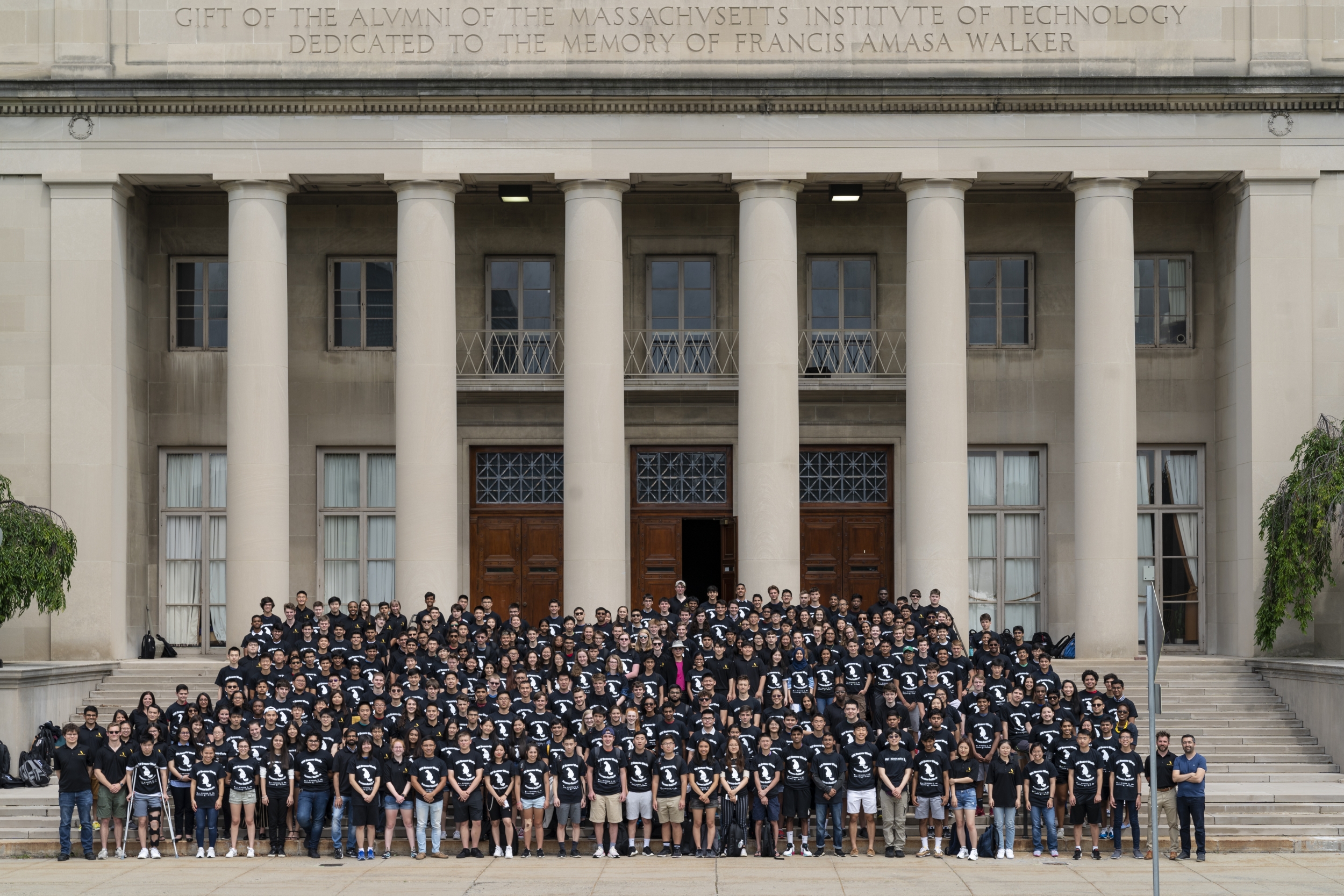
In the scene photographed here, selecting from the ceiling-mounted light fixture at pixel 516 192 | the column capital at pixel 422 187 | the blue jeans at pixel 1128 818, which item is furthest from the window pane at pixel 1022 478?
the blue jeans at pixel 1128 818

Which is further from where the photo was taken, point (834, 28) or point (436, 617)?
point (834, 28)

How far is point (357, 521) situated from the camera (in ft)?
105

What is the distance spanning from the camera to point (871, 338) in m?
32.3

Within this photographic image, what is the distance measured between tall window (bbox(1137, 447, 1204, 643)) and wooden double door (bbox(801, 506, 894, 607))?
478 centimetres

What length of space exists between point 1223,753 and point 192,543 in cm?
1876

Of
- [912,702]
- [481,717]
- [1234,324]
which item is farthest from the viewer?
[1234,324]

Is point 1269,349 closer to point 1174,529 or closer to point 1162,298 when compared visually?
point 1162,298

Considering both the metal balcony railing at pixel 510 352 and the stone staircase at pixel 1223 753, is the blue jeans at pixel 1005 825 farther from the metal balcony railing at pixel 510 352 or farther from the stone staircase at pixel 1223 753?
the metal balcony railing at pixel 510 352

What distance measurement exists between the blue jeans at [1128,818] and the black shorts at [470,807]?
7.64 metres

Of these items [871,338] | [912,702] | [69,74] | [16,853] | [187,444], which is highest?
[69,74]

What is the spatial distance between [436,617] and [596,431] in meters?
5.45

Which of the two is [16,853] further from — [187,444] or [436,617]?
[187,444]

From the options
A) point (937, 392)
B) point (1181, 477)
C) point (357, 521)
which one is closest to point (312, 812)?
point (357, 521)

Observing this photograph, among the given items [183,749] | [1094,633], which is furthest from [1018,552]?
[183,749]
